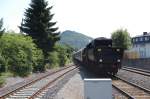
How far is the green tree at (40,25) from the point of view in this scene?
49.3m

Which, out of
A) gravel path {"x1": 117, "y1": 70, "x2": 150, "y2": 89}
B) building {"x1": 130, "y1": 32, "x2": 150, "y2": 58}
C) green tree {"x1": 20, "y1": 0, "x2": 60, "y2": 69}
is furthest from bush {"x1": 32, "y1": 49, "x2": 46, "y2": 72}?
building {"x1": 130, "y1": 32, "x2": 150, "y2": 58}

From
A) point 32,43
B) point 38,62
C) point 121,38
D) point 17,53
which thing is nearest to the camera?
point 17,53

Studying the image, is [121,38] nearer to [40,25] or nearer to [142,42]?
[142,42]

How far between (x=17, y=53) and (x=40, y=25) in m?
11.7

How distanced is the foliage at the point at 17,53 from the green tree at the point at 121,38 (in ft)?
159

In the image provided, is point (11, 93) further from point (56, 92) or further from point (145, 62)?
point (145, 62)

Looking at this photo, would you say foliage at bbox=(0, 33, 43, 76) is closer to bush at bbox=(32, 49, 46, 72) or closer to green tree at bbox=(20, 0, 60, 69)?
bush at bbox=(32, 49, 46, 72)

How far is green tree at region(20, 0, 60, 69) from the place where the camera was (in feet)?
162

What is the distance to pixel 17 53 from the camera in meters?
37.9

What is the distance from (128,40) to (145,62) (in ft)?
112

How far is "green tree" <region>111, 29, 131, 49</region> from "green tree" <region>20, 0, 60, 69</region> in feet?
124

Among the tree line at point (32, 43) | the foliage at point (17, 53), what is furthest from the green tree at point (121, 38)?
the foliage at point (17, 53)

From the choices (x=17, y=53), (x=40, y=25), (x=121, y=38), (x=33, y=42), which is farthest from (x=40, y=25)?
(x=121, y=38)

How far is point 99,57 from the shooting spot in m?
31.4
